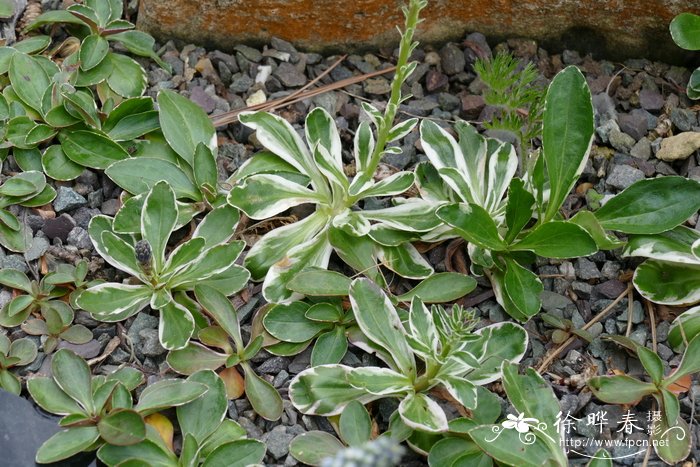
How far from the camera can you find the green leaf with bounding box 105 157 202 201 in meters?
2.63

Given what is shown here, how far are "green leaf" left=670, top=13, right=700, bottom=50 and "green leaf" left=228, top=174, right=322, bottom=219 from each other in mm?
1367

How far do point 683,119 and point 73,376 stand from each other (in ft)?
7.40

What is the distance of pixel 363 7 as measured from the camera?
3053mm

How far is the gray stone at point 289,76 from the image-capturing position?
3074 mm

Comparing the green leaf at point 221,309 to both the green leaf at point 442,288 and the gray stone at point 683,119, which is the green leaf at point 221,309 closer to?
the green leaf at point 442,288

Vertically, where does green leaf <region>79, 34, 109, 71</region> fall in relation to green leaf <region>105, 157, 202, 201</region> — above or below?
above

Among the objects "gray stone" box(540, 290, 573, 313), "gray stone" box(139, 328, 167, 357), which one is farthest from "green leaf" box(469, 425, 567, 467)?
"gray stone" box(139, 328, 167, 357)

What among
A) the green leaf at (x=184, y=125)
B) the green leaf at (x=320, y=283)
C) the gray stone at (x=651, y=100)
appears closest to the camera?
the green leaf at (x=320, y=283)

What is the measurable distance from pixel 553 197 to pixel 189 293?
1.18 metres

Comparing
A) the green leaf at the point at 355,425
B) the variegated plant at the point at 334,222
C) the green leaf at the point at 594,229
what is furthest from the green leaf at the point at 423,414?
the green leaf at the point at 594,229

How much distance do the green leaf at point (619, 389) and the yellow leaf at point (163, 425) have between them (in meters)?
1.20

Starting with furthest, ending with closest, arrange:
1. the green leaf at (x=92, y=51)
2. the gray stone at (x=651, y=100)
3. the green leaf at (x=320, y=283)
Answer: the gray stone at (x=651, y=100), the green leaf at (x=92, y=51), the green leaf at (x=320, y=283)

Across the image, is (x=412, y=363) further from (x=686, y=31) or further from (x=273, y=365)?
(x=686, y=31)

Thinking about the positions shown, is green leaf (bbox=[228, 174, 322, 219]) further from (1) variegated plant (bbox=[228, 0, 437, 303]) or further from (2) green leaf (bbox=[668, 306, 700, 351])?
(2) green leaf (bbox=[668, 306, 700, 351])
